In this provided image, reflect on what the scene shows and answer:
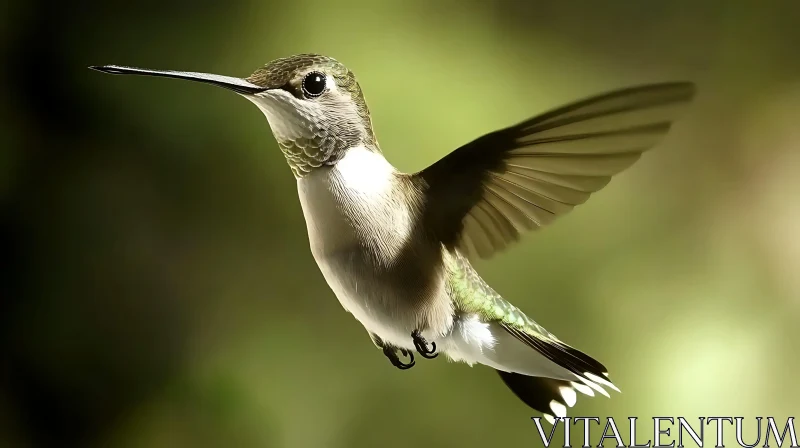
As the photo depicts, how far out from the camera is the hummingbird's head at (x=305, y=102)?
26.4 inches

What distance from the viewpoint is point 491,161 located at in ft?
2.26

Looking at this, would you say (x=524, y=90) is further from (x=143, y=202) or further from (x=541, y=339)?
(x=143, y=202)

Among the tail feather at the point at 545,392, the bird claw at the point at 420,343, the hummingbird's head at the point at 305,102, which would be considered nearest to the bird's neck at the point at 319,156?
the hummingbird's head at the point at 305,102

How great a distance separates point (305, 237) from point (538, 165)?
0.67 metres

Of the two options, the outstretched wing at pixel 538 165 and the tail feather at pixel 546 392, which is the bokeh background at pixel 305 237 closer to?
the tail feather at pixel 546 392

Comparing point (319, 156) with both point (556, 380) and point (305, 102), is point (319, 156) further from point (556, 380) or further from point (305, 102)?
point (556, 380)

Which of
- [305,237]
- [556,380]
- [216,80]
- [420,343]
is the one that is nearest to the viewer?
[216,80]

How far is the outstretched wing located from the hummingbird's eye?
5.9 inches

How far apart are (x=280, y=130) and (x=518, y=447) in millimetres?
882

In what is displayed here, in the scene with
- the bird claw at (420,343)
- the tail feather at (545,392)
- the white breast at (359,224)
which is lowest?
the tail feather at (545,392)

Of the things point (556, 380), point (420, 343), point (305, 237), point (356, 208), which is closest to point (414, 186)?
point (356, 208)

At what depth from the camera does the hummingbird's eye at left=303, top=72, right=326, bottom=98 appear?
684mm

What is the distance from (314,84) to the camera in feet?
2.25

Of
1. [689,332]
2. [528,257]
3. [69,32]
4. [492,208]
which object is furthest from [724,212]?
[69,32]
